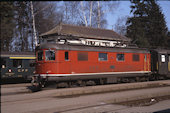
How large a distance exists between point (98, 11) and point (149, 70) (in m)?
16.1

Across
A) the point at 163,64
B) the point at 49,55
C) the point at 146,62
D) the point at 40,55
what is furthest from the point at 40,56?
the point at 163,64

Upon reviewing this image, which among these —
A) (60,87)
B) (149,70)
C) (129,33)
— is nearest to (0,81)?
(60,87)

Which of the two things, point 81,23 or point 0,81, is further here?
point 81,23

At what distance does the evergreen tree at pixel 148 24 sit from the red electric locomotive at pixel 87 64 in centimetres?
2433

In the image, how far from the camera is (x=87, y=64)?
57.7ft

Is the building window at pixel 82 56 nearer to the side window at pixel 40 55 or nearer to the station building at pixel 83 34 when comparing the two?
the side window at pixel 40 55

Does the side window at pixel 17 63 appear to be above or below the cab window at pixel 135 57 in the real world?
below

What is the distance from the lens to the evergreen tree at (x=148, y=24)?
4791cm

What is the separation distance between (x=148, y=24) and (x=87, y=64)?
37.9 meters

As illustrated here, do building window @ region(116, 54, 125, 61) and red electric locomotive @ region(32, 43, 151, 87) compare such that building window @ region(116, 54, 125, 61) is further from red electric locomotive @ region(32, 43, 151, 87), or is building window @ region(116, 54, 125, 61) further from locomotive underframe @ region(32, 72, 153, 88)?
locomotive underframe @ region(32, 72, 153, 88)

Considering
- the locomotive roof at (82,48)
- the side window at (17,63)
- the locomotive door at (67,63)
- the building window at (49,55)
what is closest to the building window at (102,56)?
the locomotive roof at (82,48)

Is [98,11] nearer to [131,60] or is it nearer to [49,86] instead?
[131,60]

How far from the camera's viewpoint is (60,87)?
677 inches

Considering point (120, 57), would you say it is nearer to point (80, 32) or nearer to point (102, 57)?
point (102, 57)
